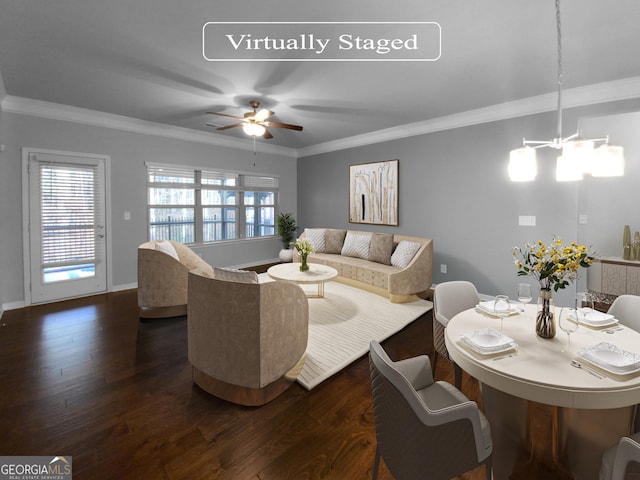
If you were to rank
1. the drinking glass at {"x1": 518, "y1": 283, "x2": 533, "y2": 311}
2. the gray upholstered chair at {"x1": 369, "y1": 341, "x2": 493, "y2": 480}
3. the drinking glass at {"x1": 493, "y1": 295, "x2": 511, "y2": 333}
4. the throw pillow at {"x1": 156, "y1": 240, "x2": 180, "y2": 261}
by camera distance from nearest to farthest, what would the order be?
the gray upholstered chair at {"x1": 369, "y1": 341, "x2": 493, "y2": 480}, the drinking glass at {"x1": 518, "y1": 283, "x2": 533, "y2": 311}, the drinking glass at {"x1": 493, "y1": 295, "x2": 511, "y2": 333}, the throw pillow at {"x1": 156, "y1": 240, "x2": 180, "y2": 261}

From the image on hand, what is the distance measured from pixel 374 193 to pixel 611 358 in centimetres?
462

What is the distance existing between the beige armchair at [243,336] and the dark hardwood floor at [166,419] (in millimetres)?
110

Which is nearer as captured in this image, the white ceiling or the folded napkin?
the folded napkin

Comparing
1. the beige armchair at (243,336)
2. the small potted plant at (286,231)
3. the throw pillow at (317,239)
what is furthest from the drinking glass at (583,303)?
the small potted plant at (286,231)

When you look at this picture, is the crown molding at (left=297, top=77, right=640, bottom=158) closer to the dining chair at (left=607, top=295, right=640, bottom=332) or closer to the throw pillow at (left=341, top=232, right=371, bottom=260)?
the throw pillow at (left=341, top=232, right=371, bottom=260)

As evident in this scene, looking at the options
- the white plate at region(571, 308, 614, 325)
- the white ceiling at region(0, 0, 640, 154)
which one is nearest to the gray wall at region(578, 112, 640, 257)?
the white ceiling at region(0, 0, 640, 154)

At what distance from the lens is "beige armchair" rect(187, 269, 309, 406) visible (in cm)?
198

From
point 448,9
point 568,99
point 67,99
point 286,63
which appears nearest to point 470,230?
point 568,99

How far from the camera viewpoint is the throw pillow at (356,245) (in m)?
5.26

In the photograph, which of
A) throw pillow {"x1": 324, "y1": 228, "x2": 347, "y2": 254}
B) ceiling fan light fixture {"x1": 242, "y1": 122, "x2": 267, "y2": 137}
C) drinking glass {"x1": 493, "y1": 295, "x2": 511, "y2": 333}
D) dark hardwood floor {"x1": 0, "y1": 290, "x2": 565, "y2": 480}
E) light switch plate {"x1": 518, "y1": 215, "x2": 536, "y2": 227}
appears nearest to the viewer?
dark hardwood floor {"x1": 0, "y1": 290, "x2": 565, "y2": 480}

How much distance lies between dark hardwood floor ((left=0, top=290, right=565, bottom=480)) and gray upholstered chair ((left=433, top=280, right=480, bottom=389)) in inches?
16.1

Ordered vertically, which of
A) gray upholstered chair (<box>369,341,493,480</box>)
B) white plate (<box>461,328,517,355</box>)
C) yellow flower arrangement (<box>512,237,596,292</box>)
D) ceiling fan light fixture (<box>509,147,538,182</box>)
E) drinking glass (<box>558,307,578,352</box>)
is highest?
ceiling fan light fixture (<box>509,147,538,182</box>)

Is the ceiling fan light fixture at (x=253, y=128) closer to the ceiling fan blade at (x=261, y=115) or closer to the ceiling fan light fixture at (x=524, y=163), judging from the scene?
the ceiling fan blade at (x=261, y=115)

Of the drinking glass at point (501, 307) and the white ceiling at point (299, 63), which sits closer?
the drinking glass at point (501, 307)
